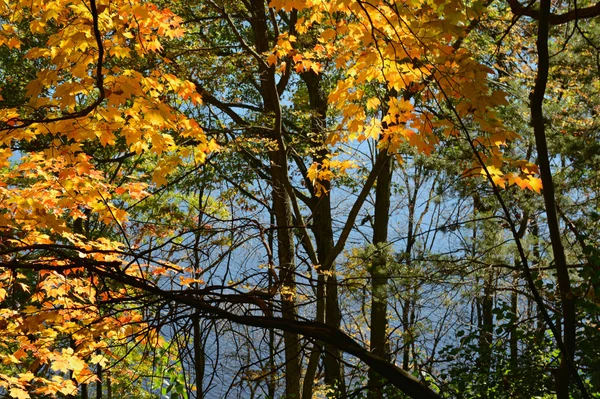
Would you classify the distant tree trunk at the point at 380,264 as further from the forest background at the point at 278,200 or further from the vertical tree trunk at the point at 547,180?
the vertical tree trunk at the point at 547,180

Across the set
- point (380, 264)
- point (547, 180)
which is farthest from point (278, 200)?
point (547, 180)

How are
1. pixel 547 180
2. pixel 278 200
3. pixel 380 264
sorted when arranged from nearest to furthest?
pixel 547 180
pixel 278 200
pixel 380 264

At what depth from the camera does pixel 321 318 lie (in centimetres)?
468

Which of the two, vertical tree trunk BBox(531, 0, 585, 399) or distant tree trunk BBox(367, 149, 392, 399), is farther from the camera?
distant tree trunk BBox(367, 149, 392, 399)

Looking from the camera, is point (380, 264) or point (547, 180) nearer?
point (547, 180)

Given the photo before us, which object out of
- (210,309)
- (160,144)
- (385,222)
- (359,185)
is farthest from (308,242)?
(359,185)

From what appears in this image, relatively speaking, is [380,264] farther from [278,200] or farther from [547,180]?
[547,180]

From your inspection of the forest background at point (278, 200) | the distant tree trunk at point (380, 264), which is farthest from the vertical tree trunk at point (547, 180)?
the distant tree trunk at point (380, 264)

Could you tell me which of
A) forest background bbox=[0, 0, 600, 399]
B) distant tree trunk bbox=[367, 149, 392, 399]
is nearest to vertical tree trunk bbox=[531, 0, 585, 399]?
forest background bbox=[0, 0, 600, 399]

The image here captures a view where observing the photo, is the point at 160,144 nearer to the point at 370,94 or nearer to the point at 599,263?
the point at 599,263

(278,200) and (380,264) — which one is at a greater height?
(380,264)

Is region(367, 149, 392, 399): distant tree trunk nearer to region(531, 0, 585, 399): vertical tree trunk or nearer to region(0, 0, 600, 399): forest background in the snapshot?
region(0, 0, 600, 399): forest background

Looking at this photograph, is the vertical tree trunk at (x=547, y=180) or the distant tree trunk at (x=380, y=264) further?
the distant tree trunk at (x=380, y=264)

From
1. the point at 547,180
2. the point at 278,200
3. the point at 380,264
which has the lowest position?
the point at 547,180
